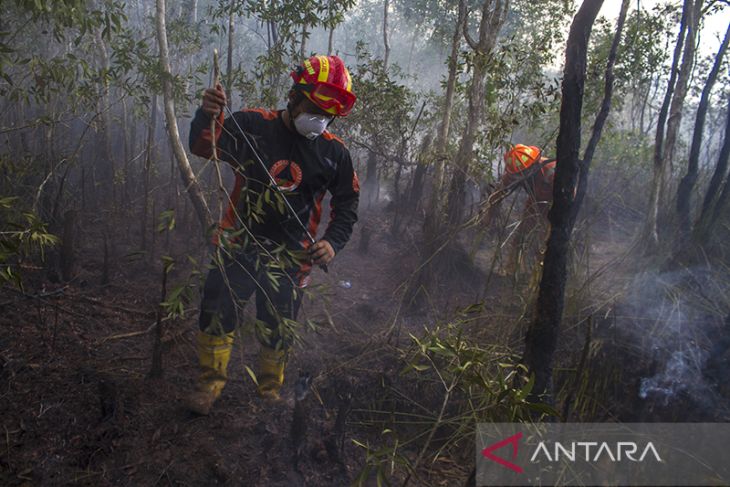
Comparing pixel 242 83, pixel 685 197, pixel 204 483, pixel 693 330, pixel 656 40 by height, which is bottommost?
pixel 204 483

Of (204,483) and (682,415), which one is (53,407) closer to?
(204,483)

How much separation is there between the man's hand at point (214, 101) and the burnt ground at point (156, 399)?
0.96 meters

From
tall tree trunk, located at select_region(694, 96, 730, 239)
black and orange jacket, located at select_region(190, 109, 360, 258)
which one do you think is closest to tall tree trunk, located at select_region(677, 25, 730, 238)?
tall tree trunk, located at select_region(694, 96, 730, 239)

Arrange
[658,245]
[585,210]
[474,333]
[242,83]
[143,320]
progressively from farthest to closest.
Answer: [585,210]
[242,83]
[658,245]
[143,320]
[474,333]

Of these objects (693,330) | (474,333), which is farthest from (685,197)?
(474,333)

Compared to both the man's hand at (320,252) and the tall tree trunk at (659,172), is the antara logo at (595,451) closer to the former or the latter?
the man's hand at (320,252)

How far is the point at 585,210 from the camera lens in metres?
6.66

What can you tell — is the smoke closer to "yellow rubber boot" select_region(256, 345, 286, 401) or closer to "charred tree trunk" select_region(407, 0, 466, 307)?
"charred tree trunk" select_region(407, 0, 466, 307)

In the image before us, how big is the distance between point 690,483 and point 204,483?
2285 millimetres

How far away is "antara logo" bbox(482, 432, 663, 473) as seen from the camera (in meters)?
1.69

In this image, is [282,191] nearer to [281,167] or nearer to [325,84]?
[281,167]

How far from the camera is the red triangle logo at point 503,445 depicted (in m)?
1.62

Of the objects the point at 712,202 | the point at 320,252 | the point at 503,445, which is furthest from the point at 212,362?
the point at 712,202

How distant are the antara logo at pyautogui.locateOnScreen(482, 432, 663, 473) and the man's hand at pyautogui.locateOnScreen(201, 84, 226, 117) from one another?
6.02ft
